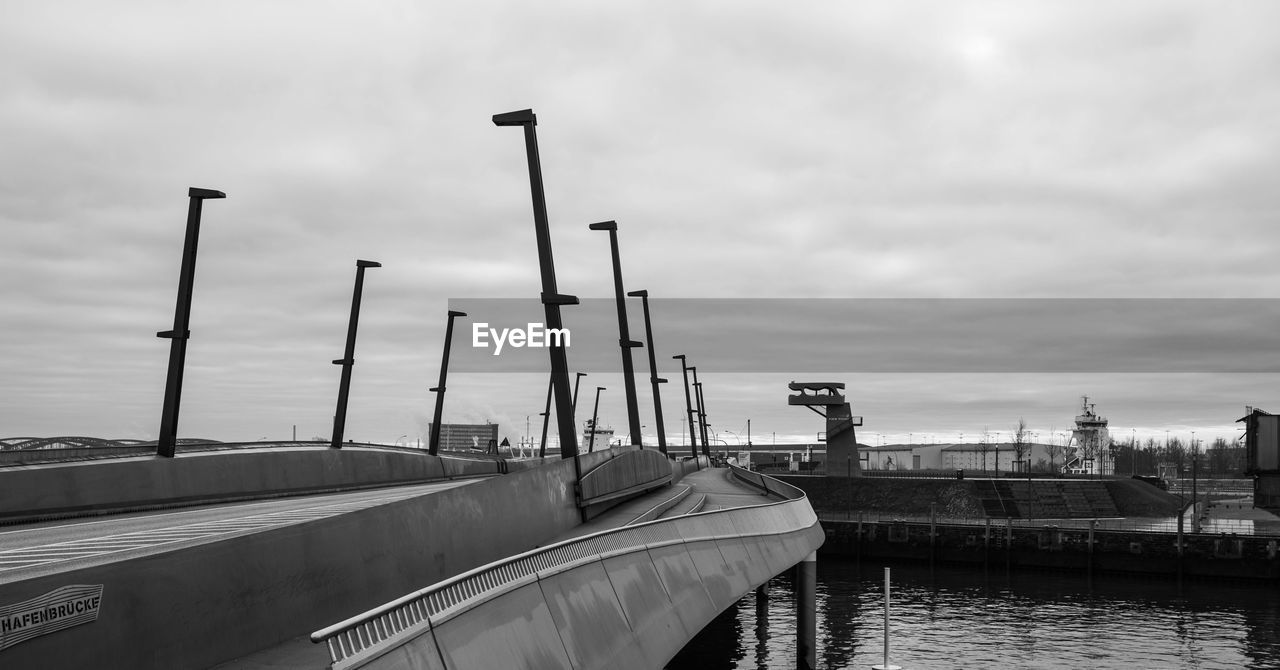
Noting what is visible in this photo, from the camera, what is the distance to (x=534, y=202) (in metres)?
24.7

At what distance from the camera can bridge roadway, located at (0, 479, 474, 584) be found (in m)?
11.4

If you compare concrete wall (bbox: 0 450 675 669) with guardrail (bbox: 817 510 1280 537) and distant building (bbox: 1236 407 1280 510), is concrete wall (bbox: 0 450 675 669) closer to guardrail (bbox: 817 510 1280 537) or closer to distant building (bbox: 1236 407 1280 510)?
guardrail (bbox: 817 510 1280 537)

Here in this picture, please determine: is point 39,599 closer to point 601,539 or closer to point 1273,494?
point 601,539

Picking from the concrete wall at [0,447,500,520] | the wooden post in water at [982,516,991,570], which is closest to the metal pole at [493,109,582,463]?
the concrete wall at [0,447,500,520]

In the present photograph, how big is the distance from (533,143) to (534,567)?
47.3 ft

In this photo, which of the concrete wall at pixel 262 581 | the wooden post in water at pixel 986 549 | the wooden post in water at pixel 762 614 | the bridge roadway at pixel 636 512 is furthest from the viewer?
the wooden post in water at pixel 986 549

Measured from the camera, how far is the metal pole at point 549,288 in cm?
2338

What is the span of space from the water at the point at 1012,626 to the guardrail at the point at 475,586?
21.7 meters

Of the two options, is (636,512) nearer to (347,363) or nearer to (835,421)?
(347,363)

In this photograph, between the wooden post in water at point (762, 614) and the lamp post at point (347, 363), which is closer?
the lamp post at point (347, 363)

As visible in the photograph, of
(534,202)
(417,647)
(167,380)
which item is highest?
(534,202)

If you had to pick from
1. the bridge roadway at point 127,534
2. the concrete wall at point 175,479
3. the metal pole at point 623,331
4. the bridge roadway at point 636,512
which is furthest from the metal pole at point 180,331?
the metal pole at point 623,331

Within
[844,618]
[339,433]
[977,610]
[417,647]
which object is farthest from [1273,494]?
[417,647]

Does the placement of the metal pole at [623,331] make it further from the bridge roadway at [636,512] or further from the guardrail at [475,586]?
the guardrail at [475,586]
